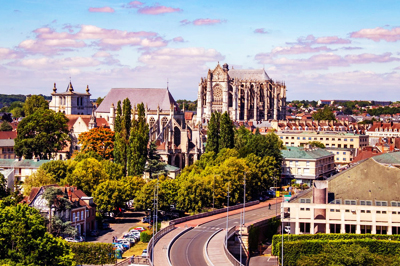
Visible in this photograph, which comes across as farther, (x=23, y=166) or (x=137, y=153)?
(x=23, y=166)

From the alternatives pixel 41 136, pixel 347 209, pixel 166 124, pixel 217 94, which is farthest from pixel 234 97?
pixel 347 209

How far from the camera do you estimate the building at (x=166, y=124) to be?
11494cm

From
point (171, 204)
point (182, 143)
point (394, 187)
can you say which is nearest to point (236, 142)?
point (182, 143)

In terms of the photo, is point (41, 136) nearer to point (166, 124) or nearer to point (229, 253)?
point (166, 124)

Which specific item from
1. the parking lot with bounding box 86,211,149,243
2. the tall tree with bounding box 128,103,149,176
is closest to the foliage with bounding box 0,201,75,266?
the parking lot with bounding box 86,211,149,243

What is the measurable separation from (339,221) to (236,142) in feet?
155

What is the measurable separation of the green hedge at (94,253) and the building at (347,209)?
20.1 meters

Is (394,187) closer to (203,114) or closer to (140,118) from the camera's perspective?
(140,118)

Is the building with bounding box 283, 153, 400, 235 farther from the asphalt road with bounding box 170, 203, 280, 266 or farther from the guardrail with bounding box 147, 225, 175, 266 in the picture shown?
the guardrail with bounding box 147, 225, 175, 266

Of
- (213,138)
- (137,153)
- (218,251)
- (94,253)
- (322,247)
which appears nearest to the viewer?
(218,251)

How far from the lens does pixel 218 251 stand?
5828 centimetres

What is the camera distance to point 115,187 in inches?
3135

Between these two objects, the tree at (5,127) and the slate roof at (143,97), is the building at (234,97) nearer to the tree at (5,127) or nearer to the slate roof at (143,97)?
the tree at (5,127)

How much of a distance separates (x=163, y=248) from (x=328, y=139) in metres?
104
